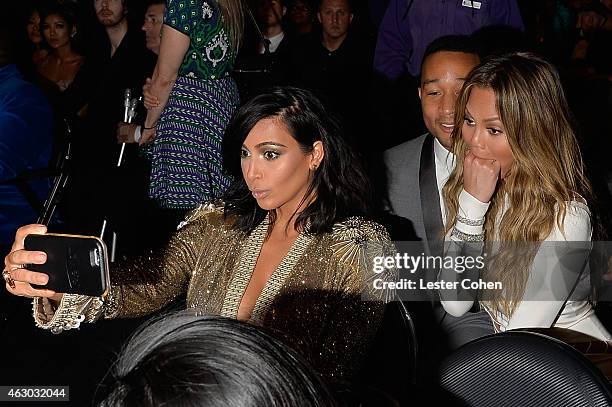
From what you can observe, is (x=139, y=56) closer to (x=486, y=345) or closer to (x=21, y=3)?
(x=21, y=3)

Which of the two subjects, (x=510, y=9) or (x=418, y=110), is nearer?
(x=510, y=9)

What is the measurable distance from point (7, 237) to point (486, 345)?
1818mm

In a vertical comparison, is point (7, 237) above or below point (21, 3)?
below

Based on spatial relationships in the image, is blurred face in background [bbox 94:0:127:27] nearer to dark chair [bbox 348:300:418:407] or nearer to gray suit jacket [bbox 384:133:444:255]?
gray suit jacket [bbox 384:133:444:255]

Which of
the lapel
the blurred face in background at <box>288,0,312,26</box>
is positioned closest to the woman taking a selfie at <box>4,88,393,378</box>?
the lapel

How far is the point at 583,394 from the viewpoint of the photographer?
116 cm

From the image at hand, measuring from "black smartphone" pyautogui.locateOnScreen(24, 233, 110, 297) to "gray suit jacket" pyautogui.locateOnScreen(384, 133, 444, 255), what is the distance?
120 cm

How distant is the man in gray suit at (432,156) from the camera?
240 centimetres

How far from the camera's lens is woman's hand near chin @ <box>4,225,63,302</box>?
1451 millimetres

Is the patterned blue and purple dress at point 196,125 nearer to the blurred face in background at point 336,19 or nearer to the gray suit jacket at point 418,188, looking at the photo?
the gray suit jacket at point 418,188

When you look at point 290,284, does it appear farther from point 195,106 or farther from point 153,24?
point 153,24

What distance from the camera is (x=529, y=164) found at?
6.67 ft

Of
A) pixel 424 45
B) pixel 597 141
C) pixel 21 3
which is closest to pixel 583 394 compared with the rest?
pixel 424 45

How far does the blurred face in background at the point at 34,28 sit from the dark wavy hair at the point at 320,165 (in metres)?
3.77
